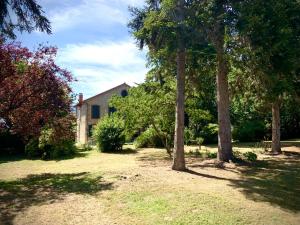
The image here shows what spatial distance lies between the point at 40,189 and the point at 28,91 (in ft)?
12.6

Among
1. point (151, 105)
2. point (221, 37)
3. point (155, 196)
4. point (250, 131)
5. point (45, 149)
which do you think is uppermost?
point (221, 37)

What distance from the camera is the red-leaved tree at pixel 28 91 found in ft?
43.7

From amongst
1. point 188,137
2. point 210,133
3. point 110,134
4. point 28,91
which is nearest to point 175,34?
point 28,91

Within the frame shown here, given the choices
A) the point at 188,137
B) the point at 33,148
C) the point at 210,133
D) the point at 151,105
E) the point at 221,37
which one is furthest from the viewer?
the point at 210,133

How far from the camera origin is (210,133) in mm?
31891

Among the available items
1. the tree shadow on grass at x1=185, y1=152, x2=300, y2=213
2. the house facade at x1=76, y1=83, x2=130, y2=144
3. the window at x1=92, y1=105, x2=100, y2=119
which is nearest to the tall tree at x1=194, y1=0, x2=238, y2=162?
the tree shadow on grass at x1=185, y1=152, x2=300, y2=213

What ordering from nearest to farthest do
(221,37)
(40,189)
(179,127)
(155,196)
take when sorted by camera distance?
(155,196)
(40,189)
(179,127)
(221,37)

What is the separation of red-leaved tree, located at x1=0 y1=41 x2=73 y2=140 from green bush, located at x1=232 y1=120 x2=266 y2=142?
2167cm

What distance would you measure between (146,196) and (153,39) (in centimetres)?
886

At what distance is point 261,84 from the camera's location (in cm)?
1694

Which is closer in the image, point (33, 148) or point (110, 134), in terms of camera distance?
point (33, 148)

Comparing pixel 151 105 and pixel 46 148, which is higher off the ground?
pixel 151 105

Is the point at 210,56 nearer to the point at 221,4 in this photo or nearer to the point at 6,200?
the point at 221,4

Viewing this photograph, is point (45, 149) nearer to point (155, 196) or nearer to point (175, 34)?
point (175, 34)
